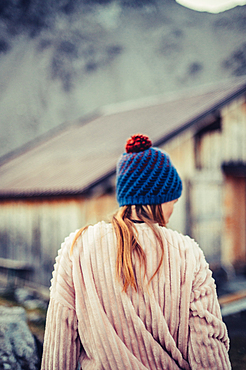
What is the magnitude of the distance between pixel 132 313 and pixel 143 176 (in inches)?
23.3

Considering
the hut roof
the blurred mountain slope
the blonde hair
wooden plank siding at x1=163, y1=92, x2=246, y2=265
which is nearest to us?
the blonde hair

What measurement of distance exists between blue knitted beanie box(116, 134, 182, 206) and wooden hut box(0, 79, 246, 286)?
14.2 ft

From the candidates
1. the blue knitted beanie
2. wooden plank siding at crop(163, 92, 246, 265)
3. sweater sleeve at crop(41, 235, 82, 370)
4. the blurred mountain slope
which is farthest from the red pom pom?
the blurred mountain slope

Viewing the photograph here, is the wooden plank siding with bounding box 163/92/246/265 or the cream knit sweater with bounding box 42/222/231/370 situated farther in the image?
the wooden plank siding with bounding box 163/92/246/265

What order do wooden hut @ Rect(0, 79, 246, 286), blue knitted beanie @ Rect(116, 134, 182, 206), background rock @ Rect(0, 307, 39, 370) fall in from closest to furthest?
blue knitted beanie @ Rect(116, 134, 182, 206)
background rock @ Rect(0, 307, 39, 370)
wooden hut @ Rect(0, 79, 246, 286)

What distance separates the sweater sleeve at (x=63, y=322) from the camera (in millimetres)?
1262

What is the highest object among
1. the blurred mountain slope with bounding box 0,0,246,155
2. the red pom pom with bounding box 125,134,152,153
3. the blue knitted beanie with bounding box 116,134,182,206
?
the blurred mountain slope with bounding box 0,0,246,155

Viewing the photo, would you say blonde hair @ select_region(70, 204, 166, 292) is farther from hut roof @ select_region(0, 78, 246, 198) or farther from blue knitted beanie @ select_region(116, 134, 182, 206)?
hut roof @ select_region(0, 78, 246, 198)

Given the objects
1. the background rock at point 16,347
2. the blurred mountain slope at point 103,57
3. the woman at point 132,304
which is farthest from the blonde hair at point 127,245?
the blurred mountain slope at point 103,57

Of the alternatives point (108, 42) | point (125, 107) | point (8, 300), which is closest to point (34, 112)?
point (125, 107)

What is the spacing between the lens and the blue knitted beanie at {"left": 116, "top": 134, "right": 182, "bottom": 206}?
1.41m

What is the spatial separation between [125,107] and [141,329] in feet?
39.4

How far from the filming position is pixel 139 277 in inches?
48.7

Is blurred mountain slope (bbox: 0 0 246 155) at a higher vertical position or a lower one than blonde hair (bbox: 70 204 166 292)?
higher
